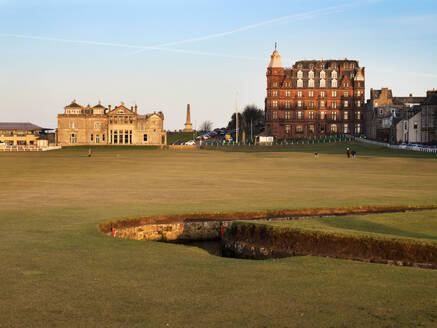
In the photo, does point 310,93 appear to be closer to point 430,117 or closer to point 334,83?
point 334,83

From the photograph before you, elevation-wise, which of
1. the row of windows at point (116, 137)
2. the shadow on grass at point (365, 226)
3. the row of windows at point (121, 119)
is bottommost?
the shadow on grass at point (365, 226)

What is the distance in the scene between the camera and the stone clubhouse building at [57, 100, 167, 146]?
606 feet

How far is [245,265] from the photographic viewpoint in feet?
49.1

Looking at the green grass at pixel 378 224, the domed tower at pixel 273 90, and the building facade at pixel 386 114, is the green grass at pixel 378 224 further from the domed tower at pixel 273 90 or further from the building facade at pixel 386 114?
the domed tower at pixel 273 90

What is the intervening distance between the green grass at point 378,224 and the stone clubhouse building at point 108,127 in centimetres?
Result: 16346

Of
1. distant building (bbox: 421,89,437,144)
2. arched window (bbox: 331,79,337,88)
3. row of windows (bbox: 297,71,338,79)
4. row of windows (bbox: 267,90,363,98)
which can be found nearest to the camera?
distant building (bbox: 421,89,437,144)

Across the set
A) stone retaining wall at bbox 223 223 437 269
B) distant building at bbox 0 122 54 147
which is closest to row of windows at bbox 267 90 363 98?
distant building at bbox 0 122 54 147

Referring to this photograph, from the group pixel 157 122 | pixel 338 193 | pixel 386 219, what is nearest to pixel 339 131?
pixel 157 122

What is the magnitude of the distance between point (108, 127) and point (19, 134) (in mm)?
31213

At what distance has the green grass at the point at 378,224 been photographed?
19172 millimetres

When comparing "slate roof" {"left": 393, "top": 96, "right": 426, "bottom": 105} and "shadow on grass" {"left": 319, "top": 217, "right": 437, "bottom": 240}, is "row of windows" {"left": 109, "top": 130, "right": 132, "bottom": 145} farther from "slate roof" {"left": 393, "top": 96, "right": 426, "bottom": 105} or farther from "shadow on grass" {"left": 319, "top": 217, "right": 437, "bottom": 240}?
"shadow on grass" {"left": 319, "top": 217, "right": 437, "bottom": 240}

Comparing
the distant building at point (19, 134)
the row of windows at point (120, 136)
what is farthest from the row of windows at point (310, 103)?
the distant building at point (19, 134)

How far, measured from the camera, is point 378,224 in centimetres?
2150

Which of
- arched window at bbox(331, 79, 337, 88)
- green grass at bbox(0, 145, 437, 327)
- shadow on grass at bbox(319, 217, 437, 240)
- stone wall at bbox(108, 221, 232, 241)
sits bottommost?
stone wall at bbox(108, 221, 232, 241)
